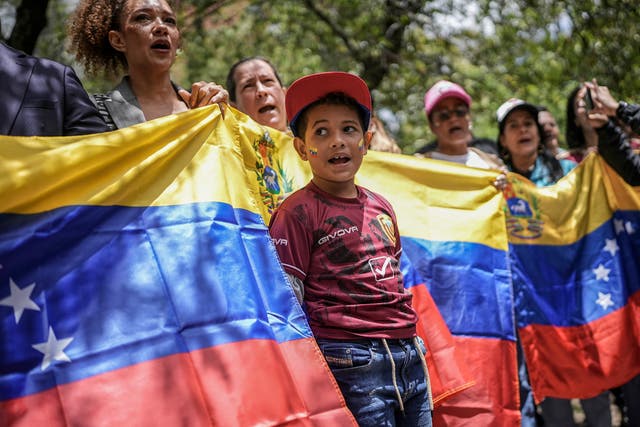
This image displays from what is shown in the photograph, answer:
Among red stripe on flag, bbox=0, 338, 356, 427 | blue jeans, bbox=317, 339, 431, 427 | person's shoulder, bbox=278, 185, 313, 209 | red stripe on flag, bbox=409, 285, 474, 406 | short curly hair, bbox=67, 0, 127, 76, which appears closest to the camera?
red stripe on flag, bbox=0, 338, 356, 427

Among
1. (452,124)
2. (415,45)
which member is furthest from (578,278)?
(415,45)

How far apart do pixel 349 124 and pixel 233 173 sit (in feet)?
1.65

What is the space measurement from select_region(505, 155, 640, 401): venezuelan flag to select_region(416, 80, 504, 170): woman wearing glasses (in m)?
0.43

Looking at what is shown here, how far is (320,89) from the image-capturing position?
9.27 ft

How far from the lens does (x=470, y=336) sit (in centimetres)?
379

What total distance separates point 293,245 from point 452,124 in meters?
2.44

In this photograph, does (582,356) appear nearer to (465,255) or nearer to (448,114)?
(465,255)

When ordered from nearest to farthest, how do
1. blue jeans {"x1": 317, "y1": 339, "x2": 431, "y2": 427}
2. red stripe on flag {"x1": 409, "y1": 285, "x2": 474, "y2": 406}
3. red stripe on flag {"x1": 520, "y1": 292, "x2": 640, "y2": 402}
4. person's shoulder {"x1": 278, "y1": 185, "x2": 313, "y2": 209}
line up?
blue jeans {"x1": 317, "y1": 339, "x2": 431, "y2": 427}
person's shoulder {"x1": 278, "y1": 185, "x2": 313, "y2": 209}
red stripe on flag {"x1": 409, "y1": 285, "x2": 474, "y2": 406}
red stripe on flag {"x1": 520, "y1": 292, "x2": 640, "y2": 402}

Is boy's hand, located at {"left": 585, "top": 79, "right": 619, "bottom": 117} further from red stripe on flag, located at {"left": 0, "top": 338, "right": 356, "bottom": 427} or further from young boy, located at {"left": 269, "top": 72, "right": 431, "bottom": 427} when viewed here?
red stripe on flag, located at {"left": 0, "top": 338, "right": 356, "bottom": 427}

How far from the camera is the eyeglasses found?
474cm

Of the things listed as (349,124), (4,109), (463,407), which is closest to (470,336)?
(463,407)

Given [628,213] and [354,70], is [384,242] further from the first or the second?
[354,70]

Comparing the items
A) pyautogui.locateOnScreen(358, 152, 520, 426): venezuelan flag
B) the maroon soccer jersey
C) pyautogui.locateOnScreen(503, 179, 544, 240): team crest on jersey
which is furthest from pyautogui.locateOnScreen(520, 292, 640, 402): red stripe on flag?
the maroon soccer jersey

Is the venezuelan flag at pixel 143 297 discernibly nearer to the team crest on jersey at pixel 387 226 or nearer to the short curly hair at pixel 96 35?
the team crest on jersey at pixel 387 226
